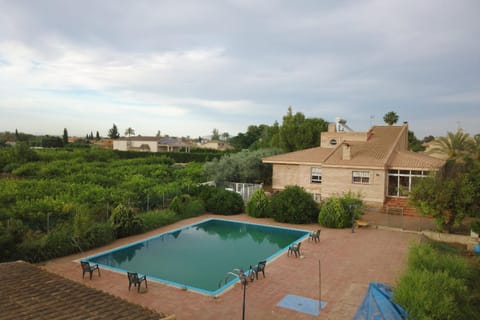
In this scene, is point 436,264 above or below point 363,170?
below

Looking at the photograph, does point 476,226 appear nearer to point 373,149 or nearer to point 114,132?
point 373,149

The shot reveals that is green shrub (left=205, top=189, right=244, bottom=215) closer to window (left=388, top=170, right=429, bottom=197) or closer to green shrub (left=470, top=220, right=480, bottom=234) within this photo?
window (left=388, top=170, right=429, bottom=197)

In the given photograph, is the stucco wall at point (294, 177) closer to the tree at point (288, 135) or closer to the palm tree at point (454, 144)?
the tree at point (288, 135)

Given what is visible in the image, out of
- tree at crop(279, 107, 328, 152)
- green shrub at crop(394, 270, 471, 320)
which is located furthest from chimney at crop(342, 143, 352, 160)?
green shrub at crop(394, 270, 471, 320)

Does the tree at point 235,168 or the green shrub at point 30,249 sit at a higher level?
Answer: the tree at point 235,168

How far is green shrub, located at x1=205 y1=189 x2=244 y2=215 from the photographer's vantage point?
25.6 m

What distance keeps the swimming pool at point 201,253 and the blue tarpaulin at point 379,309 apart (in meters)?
5.43

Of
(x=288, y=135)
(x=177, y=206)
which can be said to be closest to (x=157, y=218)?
(x=177, y=206)

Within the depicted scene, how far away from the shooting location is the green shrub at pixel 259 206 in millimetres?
24719

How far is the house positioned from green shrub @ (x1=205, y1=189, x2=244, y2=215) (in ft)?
19.0

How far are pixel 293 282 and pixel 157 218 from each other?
1124 centimetres

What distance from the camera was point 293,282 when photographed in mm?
12938

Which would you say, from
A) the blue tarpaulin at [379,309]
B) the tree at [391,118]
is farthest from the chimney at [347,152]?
the tree at [391,118]

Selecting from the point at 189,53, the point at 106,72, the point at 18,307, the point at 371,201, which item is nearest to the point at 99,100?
the point at 106,72
